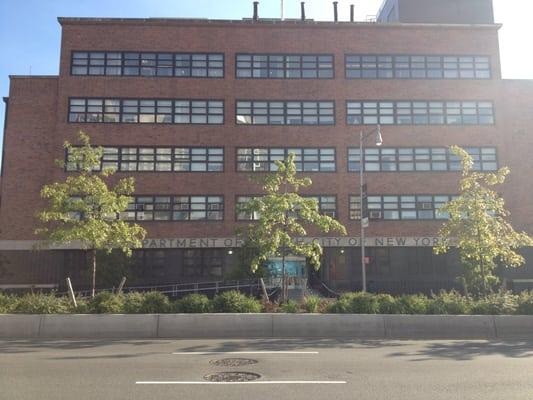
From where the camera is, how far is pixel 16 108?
36.2 m

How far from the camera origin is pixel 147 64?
36.0m

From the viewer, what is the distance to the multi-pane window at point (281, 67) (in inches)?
1435

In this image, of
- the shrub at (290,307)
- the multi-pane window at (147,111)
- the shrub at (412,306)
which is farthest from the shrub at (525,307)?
the multi-pane window at (147,111)

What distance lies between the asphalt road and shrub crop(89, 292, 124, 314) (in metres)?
1.77

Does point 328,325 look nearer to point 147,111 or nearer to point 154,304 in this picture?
point 154,304

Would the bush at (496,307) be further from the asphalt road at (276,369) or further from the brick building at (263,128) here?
the brick building at (263,128)

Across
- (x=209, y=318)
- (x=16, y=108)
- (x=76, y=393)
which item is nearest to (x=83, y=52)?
(x=16, y=108)

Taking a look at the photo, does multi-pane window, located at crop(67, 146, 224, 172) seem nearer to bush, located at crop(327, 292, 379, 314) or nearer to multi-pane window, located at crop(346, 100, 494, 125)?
multi-pane window, located at crop(346, 100, 494, 125)

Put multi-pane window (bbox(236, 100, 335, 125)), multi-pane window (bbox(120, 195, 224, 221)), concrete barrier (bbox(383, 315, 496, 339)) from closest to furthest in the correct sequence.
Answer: concrete barrier (bbox(383, 315, 496, 339)) → multi-pane window (bbox(120, 195, 224, 221)) → multi-pane window (bbox(236, 100, 335, 125))

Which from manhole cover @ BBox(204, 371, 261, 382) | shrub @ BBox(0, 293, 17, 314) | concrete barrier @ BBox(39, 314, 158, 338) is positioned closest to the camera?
manhole cover @ BBox(204, 371, 261, 382)

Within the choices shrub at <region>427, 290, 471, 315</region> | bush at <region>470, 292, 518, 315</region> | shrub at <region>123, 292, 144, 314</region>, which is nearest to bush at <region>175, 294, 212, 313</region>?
shrub at <region>123, 292, 144, 314</region>

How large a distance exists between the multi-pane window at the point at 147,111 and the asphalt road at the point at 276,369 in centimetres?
2433

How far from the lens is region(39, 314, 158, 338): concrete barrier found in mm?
13906

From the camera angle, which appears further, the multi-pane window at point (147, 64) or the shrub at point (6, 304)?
the multi-pane window at point (147, 64)
